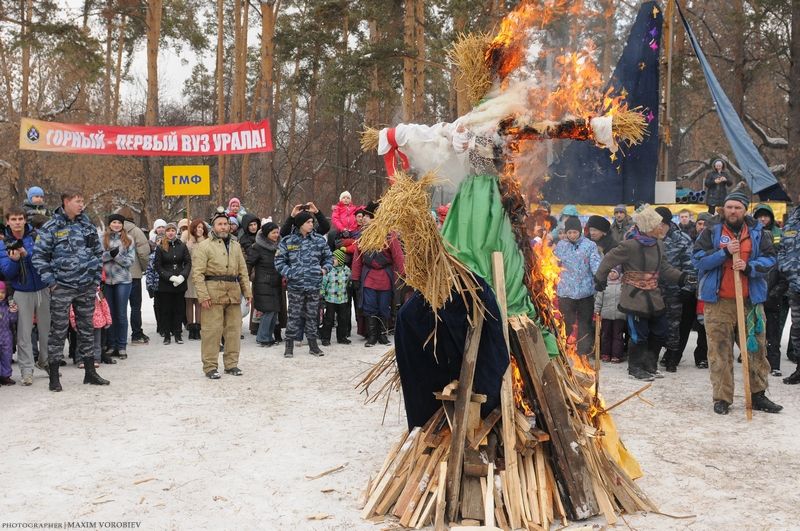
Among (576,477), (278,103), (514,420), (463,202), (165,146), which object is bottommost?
(576,477)

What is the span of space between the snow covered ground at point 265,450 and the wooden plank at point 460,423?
1.49ft

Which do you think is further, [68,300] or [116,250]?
[116,250]

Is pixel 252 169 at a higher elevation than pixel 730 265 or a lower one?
higher

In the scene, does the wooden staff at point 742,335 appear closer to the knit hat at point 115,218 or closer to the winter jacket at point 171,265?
the knit hat at point 115,218

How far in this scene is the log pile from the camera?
395 centimetres

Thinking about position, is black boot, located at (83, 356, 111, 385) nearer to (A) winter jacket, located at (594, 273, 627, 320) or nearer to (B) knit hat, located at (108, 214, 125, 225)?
(B) knit hat, located at (108, 214, 125, 225)

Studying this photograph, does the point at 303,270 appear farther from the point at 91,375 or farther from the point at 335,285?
the point at 91,375

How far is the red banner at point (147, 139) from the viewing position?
14047mm

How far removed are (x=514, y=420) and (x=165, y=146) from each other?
40.3ft

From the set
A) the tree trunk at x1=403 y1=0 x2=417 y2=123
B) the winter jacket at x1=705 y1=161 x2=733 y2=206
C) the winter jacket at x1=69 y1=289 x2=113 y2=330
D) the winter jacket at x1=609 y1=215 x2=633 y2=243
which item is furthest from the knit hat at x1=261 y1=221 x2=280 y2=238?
the winter jacket at x1=705 y1=161 x2=733 y2=206

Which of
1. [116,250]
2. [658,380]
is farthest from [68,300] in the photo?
[658,380]

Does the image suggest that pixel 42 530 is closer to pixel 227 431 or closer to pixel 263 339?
pixel 227 431

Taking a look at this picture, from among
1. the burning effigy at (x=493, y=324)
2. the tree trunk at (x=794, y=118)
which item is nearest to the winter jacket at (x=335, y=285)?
the burning effigy at (x=493, y=324)

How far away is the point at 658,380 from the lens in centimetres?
786
